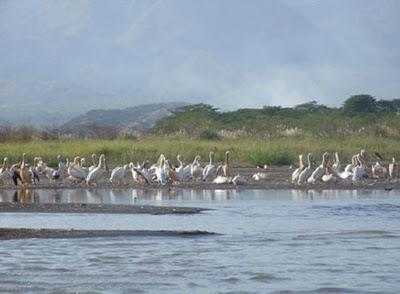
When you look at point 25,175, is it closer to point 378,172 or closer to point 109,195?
point 109,195

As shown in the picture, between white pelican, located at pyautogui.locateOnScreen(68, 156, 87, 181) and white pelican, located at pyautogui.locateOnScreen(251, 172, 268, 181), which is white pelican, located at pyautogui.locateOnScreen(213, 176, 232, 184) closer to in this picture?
white pelican, located at pyautogui.locateOnScreen(251, 172, 268, 181)

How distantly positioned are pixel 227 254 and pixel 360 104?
56038 mm

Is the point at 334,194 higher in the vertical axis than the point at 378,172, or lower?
lower

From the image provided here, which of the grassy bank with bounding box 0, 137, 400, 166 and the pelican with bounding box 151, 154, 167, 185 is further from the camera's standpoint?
the grassy bank with bounding box 0, 137, 400, 166

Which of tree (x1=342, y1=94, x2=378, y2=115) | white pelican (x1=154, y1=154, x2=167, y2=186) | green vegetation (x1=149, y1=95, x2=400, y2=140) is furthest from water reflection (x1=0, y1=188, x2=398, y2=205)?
tree (x1=342, y1=94, x2=378, y2=115)

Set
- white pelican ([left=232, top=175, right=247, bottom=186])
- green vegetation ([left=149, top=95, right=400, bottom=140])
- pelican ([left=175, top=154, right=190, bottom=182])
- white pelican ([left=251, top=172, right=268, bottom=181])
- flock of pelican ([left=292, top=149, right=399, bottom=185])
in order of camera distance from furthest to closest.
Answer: green vegetation ([left=149, top=95, right=400, bottom=140])
white pelican ([left=251, top=172, right=268, bottom=181])
pelican ([left=175, top=154, right=190, bottom=182])
flock of pelican ([left=292, top=149, right=399, bottom=185])
white pelican ([left=232, top=175, right=247, bottom=186])

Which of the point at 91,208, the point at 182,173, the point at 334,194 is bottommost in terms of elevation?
the point at 91,208

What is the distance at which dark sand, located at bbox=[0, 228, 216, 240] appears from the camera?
19719 mm

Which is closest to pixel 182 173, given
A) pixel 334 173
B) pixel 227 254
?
pixel 334 173

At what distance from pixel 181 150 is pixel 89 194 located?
1398 centimetres

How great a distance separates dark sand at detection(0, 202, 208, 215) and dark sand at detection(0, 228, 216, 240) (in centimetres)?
386

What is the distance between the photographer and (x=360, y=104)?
239 feet

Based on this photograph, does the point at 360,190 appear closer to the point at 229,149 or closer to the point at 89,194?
the point at 89,194

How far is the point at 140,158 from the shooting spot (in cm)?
4341
